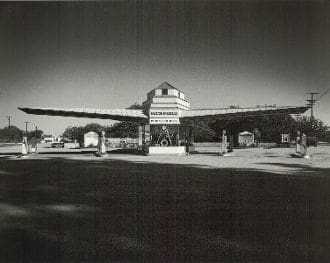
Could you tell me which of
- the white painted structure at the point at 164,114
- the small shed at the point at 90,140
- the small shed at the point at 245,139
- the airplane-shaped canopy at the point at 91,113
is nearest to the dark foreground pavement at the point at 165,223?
the white painted structure at the point at 164,114

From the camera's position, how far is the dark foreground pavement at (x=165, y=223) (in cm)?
463

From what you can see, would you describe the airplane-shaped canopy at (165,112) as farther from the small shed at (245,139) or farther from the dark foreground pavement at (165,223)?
the small shed at (245,139)

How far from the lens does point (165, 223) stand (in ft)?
20.0

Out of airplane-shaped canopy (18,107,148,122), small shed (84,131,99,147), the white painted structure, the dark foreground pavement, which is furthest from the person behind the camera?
small shed (84,131,99,147)

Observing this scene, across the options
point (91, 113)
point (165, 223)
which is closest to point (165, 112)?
point (91, 113)

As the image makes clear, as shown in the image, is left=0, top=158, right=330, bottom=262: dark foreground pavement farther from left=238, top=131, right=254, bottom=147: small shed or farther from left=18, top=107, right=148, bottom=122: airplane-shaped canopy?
left=238, top=131, right=254, bottom=147: small shed

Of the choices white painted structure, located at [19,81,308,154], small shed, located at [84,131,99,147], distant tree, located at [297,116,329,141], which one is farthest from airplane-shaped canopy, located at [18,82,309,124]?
distant tree, located at [297,116,329,141]

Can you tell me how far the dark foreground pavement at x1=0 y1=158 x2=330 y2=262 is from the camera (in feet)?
15.2

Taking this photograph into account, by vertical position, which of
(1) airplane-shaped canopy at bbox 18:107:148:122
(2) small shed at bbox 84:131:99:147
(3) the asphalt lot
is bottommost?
(3) the asphalt lot

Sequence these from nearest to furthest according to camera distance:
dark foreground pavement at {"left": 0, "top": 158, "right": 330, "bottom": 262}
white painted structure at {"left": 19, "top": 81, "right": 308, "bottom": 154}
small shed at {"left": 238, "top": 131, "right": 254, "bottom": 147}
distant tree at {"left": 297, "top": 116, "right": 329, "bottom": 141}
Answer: dark foreground pavement at {"left": 0, "top": 158, "right": 330, "bottom": 262} < white painted structure at {"left": 19, "top": 81, "right": 308, "bottom": 154} < small shed at {"left": 238, "top": 131, "right": 254, "bottom": 147} < distant tree at {"left": 297, "top": 116, "right": 329, "bottom": 141}

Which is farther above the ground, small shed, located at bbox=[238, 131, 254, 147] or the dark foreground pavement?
small shed, located at bbox=[238, 131, 254, 147]

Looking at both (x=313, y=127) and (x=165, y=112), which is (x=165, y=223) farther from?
(x=313, y=127)

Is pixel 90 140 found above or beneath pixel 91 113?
beneath

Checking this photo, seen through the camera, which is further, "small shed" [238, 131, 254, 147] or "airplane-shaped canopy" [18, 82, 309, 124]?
"small shed" [238, 131, 254, 147]
